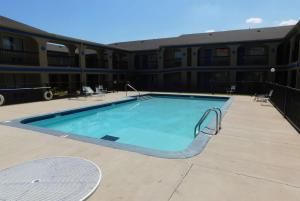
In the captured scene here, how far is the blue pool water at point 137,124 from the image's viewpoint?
26.0 ft

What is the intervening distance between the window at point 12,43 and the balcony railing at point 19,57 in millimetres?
701

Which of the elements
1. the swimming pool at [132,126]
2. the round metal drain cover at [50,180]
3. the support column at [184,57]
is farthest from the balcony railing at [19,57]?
the round metal drain cover at [50,180]

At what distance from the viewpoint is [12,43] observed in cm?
1695

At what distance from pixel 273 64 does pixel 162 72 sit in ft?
38.9

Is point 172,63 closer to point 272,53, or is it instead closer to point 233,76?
point 233,76

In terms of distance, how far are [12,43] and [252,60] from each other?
23884mm

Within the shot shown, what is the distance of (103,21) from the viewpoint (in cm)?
2212

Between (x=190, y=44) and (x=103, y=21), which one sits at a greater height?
(x=103, y=21)

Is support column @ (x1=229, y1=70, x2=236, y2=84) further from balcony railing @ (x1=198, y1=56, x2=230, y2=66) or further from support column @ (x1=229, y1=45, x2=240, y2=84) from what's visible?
balcony railing @ (x1=198, y1=56, x2=230, y2=66)

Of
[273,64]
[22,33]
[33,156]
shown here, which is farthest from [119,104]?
[273,64]

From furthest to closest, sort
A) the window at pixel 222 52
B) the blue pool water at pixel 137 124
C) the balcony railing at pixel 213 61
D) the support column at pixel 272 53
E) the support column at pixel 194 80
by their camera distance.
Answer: the window at pixel 222 52 → the balcony railing at pixel 213 61 → the support column at pixel 194 80 → the support column at pixel 272 53 → the blue pool water at pixel 137 124

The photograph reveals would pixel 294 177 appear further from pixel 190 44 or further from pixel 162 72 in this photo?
pixel 162 72

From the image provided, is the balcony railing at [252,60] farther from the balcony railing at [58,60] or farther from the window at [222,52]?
the balcony railing at [58,60]

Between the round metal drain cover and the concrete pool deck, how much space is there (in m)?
0.22
